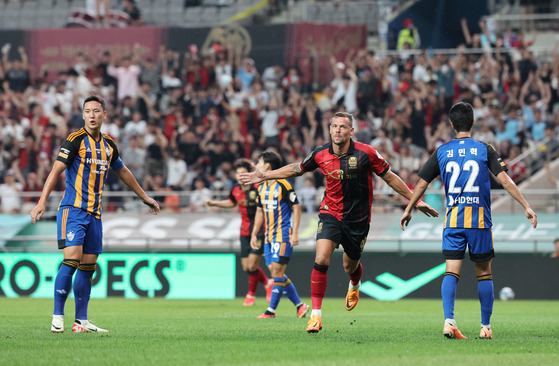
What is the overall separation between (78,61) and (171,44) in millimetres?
3019

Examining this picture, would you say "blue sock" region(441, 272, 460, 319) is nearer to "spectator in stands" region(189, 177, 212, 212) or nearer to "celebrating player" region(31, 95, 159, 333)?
"celebrating player" region(31, 95, 159, 333)

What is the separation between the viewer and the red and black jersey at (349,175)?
10023 millimetres

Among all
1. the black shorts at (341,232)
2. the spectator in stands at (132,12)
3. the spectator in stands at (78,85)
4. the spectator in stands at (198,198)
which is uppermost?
the spectator in stands at (132,12)

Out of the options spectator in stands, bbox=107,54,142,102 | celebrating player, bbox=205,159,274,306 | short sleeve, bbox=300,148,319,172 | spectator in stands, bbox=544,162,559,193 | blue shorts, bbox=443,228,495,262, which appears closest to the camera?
blue shorts, bbox=443,228,495,262

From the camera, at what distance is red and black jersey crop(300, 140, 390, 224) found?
10.0m

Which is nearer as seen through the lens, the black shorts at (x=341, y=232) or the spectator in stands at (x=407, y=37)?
the black shorts at (x=341, y=232)

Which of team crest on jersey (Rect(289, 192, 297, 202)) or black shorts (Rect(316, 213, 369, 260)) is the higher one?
black shorts (Rect(316, 213, 369, 260))

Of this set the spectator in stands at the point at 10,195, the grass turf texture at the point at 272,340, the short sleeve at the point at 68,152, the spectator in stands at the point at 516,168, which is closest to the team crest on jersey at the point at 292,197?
the grass turf texture at the point at 272,340

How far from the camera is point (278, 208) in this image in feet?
46.6

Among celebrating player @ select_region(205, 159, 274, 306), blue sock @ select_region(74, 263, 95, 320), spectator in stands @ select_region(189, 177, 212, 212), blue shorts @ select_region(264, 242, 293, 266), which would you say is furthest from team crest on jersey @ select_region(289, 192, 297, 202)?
spectator in stands @ select_region(189, 177, 212, 212)

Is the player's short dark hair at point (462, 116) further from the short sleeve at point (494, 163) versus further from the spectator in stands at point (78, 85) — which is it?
the spectator in stands at point (78, 85)

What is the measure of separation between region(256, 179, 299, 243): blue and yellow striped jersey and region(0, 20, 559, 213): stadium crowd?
792 centimetres

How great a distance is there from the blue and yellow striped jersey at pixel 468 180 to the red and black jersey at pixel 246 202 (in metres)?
7.71

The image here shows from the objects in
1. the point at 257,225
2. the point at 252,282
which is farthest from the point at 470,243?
the point at 252,282
